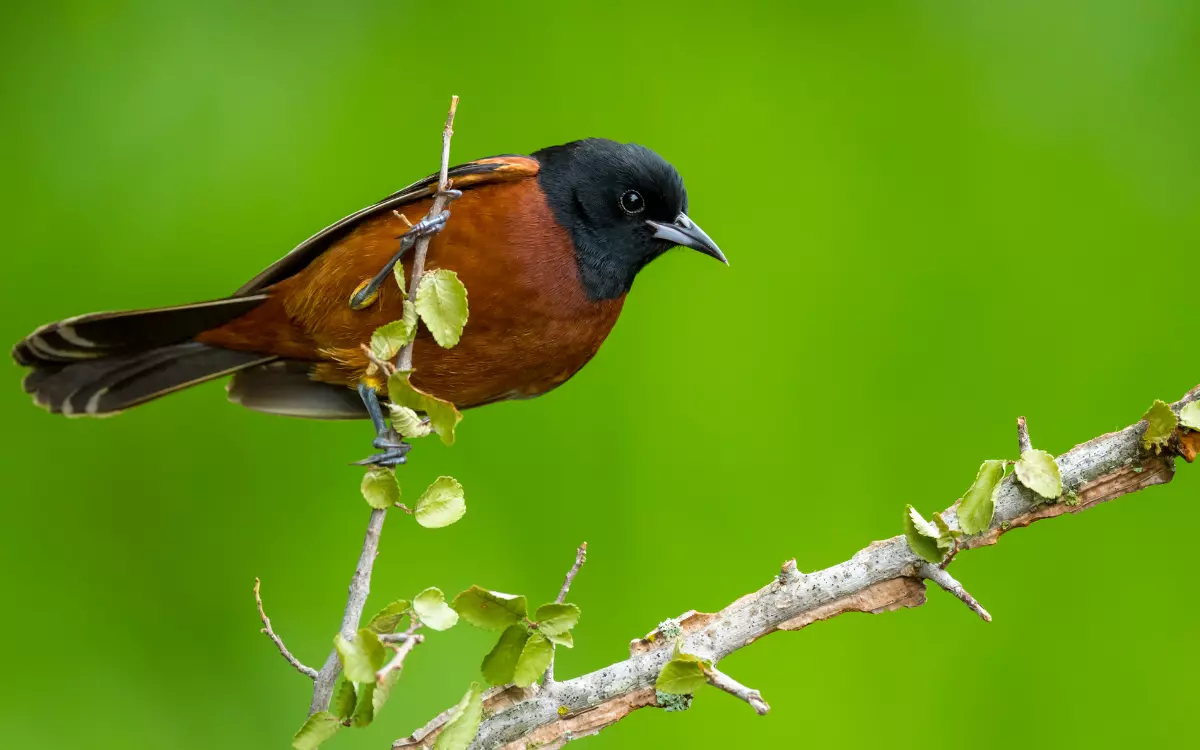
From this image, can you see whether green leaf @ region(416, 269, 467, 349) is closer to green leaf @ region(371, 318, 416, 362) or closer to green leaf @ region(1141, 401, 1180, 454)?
green leaf @ region(371, 318, 416, 362)

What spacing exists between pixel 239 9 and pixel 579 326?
2.01 m

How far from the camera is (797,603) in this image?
1.86 meters

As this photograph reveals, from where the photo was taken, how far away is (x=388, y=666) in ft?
5.30

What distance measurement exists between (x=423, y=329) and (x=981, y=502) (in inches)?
51.0

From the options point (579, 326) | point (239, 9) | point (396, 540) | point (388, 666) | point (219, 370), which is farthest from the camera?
point (239, 9)

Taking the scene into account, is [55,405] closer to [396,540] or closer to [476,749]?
[396,540]

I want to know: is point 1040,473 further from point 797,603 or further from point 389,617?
point 389,617

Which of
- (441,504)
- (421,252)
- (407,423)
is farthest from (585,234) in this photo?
(441,504)

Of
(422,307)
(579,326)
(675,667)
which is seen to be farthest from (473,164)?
(675,667)

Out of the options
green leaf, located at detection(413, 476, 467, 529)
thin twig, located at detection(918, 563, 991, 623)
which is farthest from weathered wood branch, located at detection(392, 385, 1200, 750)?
green leaf, located at detection(413, 476, 467, 529)

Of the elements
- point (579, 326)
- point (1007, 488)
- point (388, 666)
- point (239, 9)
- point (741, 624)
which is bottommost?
point (388, 666)

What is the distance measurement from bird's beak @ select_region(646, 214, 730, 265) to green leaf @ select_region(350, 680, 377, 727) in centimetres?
156

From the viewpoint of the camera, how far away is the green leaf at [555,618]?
1701mm

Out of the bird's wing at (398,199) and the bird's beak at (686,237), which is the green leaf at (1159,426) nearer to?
the bird's beak at (686,237)
